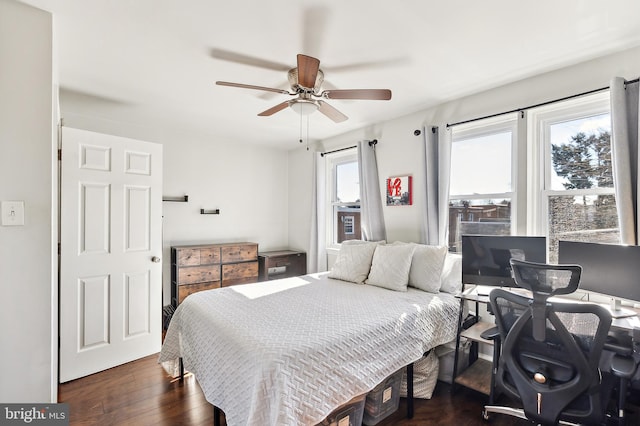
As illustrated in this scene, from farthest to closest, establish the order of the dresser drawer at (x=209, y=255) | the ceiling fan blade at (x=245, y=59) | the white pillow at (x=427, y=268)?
the dresser drawer at (x=209, y=255)
the white pillow at (x=427, y=268)
the ceiling fan blade at (x=245, y=59)

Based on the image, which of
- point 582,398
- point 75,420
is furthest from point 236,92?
point 582,398

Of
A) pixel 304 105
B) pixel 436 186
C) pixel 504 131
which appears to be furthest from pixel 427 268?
pixel 304 105

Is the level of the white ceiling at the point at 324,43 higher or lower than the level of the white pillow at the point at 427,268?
higher

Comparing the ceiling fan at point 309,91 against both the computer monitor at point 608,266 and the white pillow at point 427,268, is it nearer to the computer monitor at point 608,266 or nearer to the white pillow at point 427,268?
the white pillow at point 427,268

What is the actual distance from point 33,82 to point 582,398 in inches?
128

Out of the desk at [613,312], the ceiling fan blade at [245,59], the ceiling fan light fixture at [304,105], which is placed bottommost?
the desk at [613,312]

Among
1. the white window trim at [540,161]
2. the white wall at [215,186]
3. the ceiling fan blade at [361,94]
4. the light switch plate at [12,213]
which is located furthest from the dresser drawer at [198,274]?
the white window trim at [540,161]

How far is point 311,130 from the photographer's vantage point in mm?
4078

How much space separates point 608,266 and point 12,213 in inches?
135

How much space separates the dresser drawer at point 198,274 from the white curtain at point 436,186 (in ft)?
8.53

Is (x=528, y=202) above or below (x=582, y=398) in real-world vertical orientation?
above

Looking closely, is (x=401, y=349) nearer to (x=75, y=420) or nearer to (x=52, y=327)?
(x=52, y=327)

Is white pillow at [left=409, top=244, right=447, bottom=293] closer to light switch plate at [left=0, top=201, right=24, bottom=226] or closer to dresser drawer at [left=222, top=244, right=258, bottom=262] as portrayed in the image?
dresser drawer at [left=222, top=244, right=258, bottom=262]

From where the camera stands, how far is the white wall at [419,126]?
218 cm
